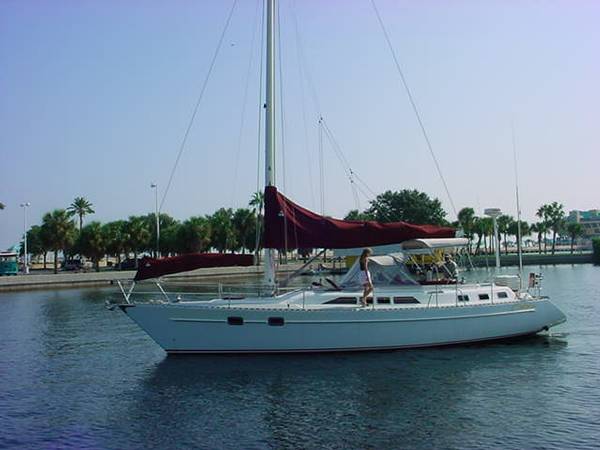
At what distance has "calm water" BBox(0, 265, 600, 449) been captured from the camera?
15.0 m

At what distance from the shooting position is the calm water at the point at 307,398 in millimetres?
A: 14953

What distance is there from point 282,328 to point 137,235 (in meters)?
71.1

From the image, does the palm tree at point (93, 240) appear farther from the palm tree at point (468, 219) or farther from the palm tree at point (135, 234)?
the palm tree at point (468, 219)

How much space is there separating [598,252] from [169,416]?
111 meters

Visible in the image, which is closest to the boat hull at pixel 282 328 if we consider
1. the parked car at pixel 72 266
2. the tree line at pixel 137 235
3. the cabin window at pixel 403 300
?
the cabin window at pixel 403 300

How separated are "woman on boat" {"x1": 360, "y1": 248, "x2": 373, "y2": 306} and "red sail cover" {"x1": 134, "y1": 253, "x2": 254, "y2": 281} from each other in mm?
4235

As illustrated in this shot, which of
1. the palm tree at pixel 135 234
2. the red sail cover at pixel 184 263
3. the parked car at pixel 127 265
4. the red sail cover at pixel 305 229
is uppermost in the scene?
the palm tree at pixel 135 234

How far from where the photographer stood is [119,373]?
2228 centimetres

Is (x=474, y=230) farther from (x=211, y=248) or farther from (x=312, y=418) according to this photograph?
(x=312, y=418)

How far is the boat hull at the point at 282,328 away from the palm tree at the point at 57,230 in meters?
67.5

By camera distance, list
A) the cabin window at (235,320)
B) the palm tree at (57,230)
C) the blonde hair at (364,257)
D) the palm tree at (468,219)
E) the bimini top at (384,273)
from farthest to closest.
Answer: the palm tree at (468,219), the palm tree at (57,230), the bimini top at (384,273), the blonde hair at (364,257), the cabin window at (235,320)

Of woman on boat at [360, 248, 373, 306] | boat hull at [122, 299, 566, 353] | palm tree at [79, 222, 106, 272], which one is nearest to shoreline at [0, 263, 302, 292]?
palm tree at [79, 222, 106, 272]

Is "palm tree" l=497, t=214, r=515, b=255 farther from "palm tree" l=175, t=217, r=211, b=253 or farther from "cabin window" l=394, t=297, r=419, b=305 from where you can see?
"cabin window" l=394, t=297, r=419, b=305

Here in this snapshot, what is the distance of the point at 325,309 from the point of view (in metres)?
22.8
